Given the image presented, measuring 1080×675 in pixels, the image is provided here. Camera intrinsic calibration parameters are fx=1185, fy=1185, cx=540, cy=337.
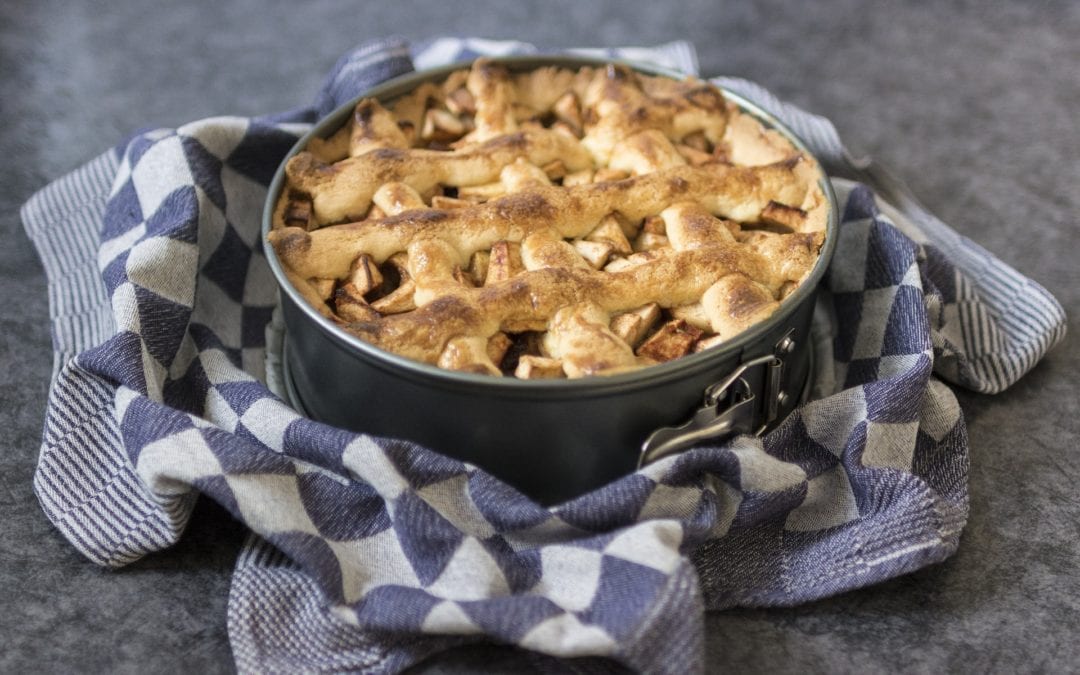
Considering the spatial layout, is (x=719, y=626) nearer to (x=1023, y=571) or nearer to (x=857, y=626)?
(x=857, y=626)

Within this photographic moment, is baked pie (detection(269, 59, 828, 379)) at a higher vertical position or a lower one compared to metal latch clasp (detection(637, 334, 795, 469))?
higher

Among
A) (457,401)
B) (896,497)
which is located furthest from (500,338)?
(896,497)

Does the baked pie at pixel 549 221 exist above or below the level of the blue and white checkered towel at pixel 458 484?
above

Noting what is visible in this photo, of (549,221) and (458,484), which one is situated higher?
(549,221)

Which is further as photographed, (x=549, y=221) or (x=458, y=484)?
(x=549, y=221)
